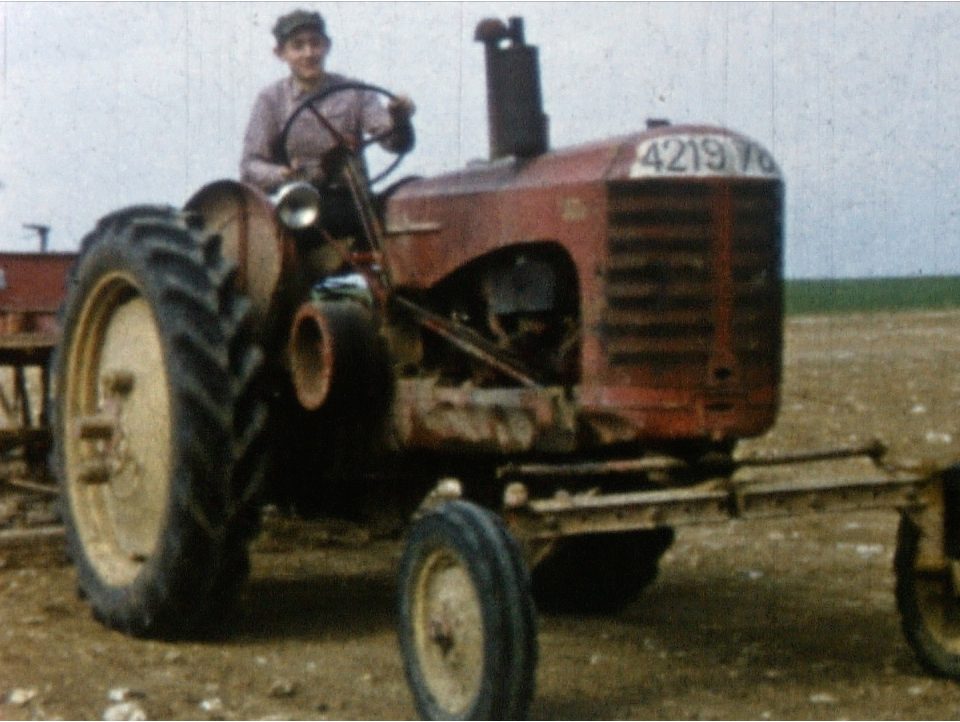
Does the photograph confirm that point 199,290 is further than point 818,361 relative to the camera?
No

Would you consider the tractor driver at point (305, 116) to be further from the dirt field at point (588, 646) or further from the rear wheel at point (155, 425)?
the dirt field at point (588, 646)

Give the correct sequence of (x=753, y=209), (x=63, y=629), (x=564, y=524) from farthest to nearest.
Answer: (x=63, y=629) → (x=753, y=209) → (x=564, y=524)

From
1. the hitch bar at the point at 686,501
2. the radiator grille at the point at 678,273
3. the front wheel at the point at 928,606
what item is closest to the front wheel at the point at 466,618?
the hitch bar at the point at 686,501

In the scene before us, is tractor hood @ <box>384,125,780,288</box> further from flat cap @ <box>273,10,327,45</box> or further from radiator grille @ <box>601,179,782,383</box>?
flat cap @ <box>273,10,327,45</box>

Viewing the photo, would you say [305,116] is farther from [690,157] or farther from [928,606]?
[928,606]

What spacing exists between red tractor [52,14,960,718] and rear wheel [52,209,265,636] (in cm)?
1

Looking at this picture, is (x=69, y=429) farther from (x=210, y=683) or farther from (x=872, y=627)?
(x=872, y=627)

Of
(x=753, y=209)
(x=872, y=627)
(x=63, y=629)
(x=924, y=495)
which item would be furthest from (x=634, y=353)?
(x=63, y=629)

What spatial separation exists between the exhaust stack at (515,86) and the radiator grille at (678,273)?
68 cm

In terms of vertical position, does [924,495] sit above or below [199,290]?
below

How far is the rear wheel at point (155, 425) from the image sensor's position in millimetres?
6262

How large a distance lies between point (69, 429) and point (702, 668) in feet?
8.58

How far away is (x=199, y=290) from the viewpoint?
6348 mm

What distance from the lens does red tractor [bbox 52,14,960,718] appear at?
5359mm
